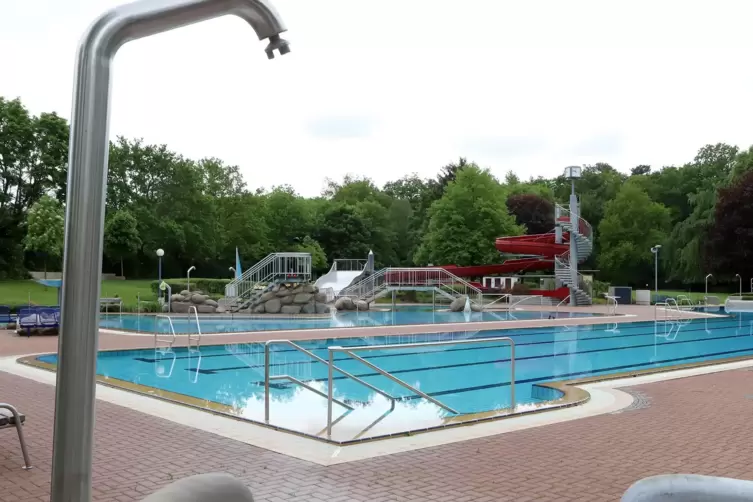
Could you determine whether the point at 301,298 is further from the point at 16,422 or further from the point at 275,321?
the point at 16,422

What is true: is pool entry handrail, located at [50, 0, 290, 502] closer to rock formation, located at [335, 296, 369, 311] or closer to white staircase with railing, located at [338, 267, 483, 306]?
rock formation, located at [335, 296, 369, 311]

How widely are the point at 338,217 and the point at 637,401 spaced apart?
158ft

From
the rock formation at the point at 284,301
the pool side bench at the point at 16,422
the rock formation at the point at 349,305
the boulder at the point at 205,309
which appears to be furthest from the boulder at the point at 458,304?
the pool side bench at the point at 16,422

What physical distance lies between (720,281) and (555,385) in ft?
136

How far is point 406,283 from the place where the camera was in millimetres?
35531

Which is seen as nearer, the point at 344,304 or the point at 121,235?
the point at 344,304

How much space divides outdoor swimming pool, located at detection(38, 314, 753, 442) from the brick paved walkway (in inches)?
45.5

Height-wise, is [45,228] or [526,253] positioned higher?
[45,228]

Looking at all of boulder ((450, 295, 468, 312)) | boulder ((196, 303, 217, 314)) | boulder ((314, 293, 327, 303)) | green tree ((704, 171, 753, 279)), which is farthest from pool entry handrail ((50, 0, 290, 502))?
green tree ((704, 171, 753, 279))

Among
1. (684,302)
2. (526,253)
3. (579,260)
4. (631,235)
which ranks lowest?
(684,302)

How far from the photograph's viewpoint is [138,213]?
47.1 meters

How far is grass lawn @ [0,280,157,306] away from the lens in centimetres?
3189

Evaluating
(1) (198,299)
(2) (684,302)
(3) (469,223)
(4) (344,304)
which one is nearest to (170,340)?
(1) (198,299)

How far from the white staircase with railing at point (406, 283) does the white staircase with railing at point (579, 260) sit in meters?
5.12
